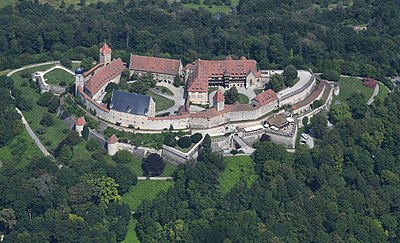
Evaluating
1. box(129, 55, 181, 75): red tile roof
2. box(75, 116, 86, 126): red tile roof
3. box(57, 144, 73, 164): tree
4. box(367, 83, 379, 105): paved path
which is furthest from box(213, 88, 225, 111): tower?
box(367, 83, 379, 105): paved path

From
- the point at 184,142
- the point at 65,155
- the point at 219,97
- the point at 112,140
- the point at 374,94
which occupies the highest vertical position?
the point at 219,97

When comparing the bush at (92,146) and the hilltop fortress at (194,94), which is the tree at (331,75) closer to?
the hilltop fortress at (194,94)

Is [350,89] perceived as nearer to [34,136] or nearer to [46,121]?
[46,121]

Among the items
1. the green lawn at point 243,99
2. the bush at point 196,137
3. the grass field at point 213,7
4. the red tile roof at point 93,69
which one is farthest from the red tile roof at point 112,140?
the grass field at point 213,7

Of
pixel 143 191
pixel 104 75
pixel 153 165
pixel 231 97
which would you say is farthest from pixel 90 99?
pixel 231 97

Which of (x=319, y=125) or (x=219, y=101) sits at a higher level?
(x=219, y=101)

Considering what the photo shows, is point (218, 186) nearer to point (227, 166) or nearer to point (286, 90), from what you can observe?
point (227, 166)

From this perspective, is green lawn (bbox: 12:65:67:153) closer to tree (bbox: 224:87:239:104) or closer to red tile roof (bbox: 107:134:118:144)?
red tile roof (bbox: 107:134:118:144)
